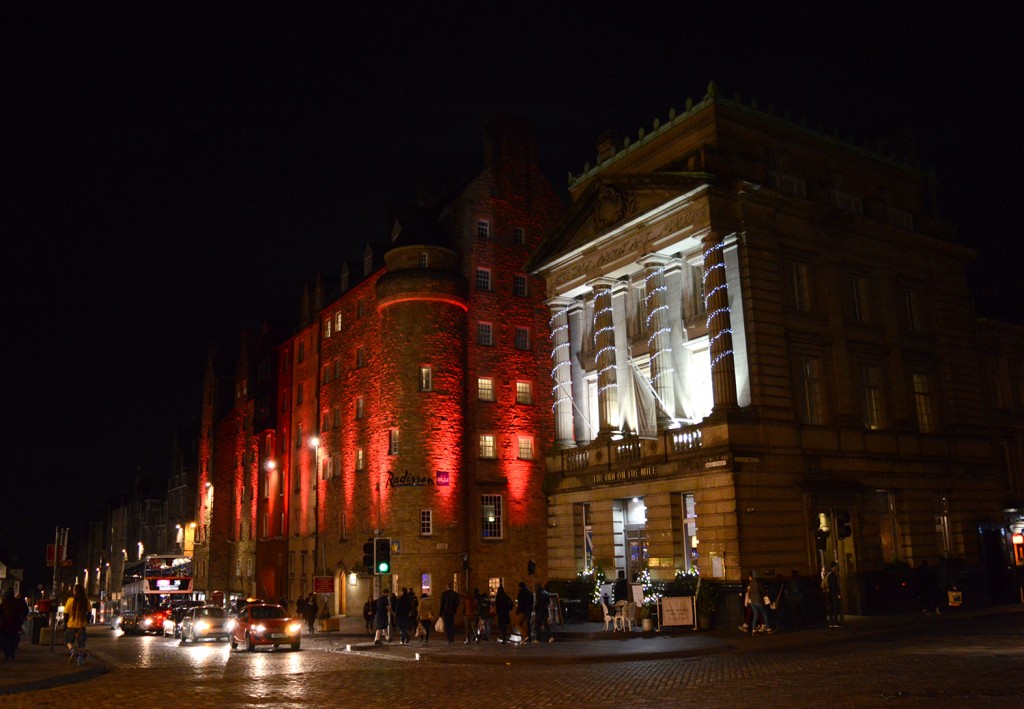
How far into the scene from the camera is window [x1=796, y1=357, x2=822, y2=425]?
33.6 meters

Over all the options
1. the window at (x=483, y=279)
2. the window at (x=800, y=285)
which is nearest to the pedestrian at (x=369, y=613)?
the window at (x=483, y=279)

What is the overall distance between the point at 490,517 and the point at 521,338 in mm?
9573

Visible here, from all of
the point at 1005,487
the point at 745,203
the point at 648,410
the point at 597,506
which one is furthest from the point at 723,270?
the point at 1005,487

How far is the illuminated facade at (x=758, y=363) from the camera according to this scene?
3177 cm

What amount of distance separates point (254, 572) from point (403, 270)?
28453mm

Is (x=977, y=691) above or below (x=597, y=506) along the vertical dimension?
below

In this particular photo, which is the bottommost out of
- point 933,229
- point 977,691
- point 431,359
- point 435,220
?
point 977,691

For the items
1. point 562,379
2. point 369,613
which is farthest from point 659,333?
point 369,613

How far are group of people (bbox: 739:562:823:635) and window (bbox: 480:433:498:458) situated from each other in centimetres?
1929

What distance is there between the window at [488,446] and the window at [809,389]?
17.2 meters

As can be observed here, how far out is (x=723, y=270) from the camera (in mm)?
32781

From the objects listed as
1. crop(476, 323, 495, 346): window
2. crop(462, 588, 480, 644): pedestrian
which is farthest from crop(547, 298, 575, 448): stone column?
crop(462, 588, 480, 644): pedestrian

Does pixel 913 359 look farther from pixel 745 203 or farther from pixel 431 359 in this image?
pixel 431 359

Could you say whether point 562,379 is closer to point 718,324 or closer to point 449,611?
point 718,324
